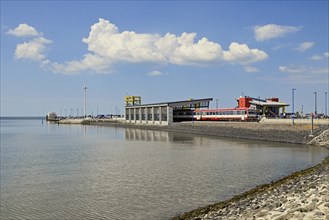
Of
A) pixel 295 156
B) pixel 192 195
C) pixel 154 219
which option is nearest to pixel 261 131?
pixel 295 156

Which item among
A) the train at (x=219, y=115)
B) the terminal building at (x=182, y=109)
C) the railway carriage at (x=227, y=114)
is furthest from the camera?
the terminal building at (x=182, y=109)

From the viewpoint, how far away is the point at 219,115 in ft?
318

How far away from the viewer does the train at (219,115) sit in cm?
8712

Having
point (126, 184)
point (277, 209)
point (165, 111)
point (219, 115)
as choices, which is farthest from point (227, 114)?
point (277, 209)

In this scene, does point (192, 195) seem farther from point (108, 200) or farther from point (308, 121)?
point (308, 121)

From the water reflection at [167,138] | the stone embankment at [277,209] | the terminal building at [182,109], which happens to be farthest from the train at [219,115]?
the stone embankment at [277,209]

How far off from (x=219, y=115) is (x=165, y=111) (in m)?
18.7

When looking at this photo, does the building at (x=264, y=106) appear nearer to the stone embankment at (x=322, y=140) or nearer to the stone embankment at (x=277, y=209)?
the stone embankment at (x=322, y=140)

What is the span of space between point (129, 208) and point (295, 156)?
2672 cm

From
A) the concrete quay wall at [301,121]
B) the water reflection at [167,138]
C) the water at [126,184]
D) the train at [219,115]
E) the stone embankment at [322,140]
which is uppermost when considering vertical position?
the train at [219,115]

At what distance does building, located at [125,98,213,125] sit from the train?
0.46 m

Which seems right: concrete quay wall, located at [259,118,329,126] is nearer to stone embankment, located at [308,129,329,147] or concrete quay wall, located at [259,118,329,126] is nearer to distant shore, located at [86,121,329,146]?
distant shore, located at [86,121,329,146]

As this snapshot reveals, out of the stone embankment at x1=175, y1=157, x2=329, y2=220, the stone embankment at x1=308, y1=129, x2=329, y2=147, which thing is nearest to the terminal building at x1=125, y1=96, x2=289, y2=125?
the stone embankment at x1=308, y1=129, x2=329, y2=147

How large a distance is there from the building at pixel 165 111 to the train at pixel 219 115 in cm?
46
